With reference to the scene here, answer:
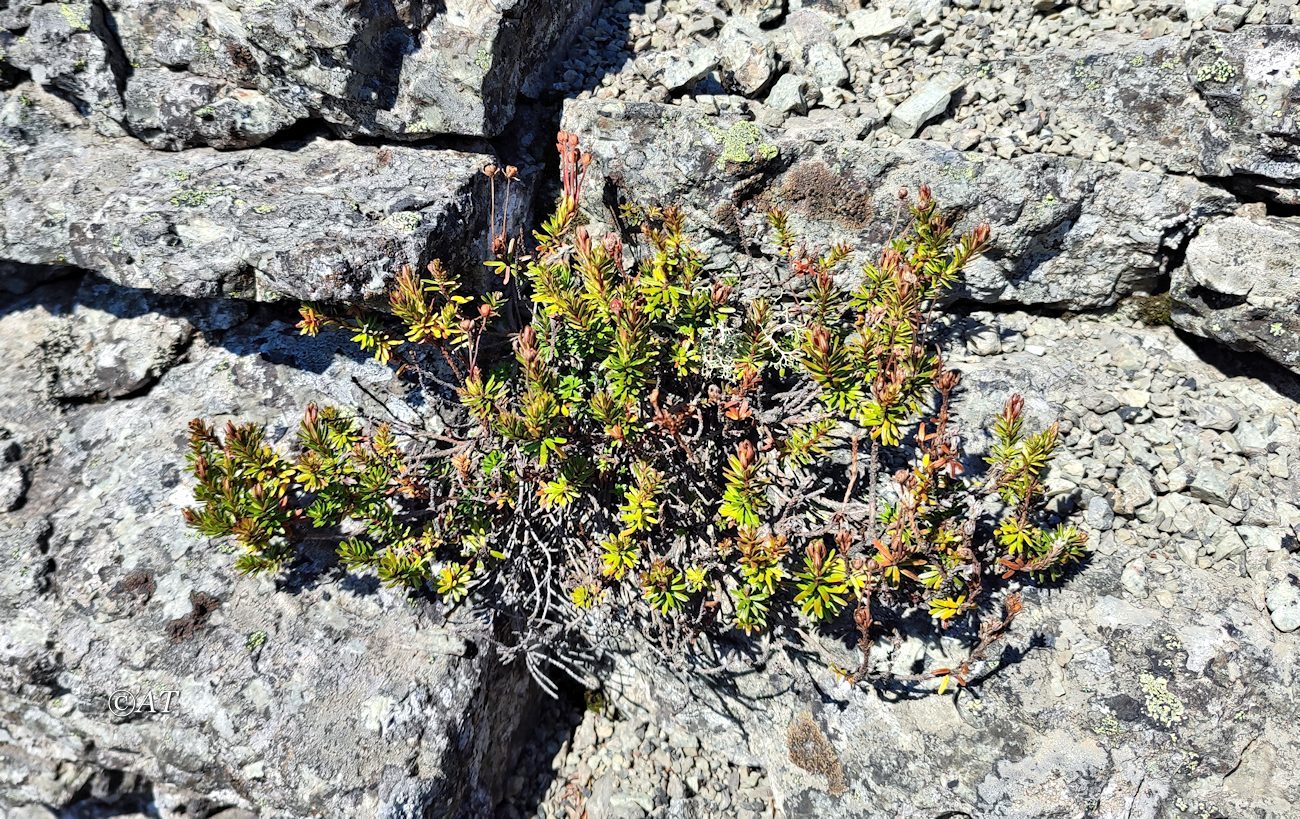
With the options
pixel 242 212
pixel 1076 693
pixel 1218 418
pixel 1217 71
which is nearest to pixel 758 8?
pixel 1217 71

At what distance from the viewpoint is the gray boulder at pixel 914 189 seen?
4.51 m

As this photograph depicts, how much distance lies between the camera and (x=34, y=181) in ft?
15.7

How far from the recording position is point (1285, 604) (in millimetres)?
3848

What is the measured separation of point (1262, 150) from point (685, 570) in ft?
13.4

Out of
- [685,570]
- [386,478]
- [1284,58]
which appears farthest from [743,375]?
[1284,58]

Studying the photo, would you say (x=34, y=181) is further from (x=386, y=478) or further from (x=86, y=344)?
(x=386, y=478)

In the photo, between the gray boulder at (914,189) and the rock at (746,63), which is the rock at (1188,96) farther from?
the rock at (746,63)

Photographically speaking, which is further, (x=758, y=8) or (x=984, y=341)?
(x=758, y=8)

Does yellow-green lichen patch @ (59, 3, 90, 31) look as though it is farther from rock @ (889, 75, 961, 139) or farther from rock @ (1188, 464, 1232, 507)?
rock @ (1188, 464, 1232, 507)

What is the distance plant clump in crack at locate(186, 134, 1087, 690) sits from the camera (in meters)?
3.82

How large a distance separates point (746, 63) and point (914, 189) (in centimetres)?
150

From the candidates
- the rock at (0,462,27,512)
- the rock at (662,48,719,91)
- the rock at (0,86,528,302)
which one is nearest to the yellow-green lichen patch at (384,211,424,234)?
the rock at (0,86,528,302)

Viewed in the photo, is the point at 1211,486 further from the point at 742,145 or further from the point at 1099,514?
the point at 742,145

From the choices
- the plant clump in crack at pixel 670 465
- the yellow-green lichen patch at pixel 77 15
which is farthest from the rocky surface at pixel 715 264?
the plant clump in crack at pixel 670 465
